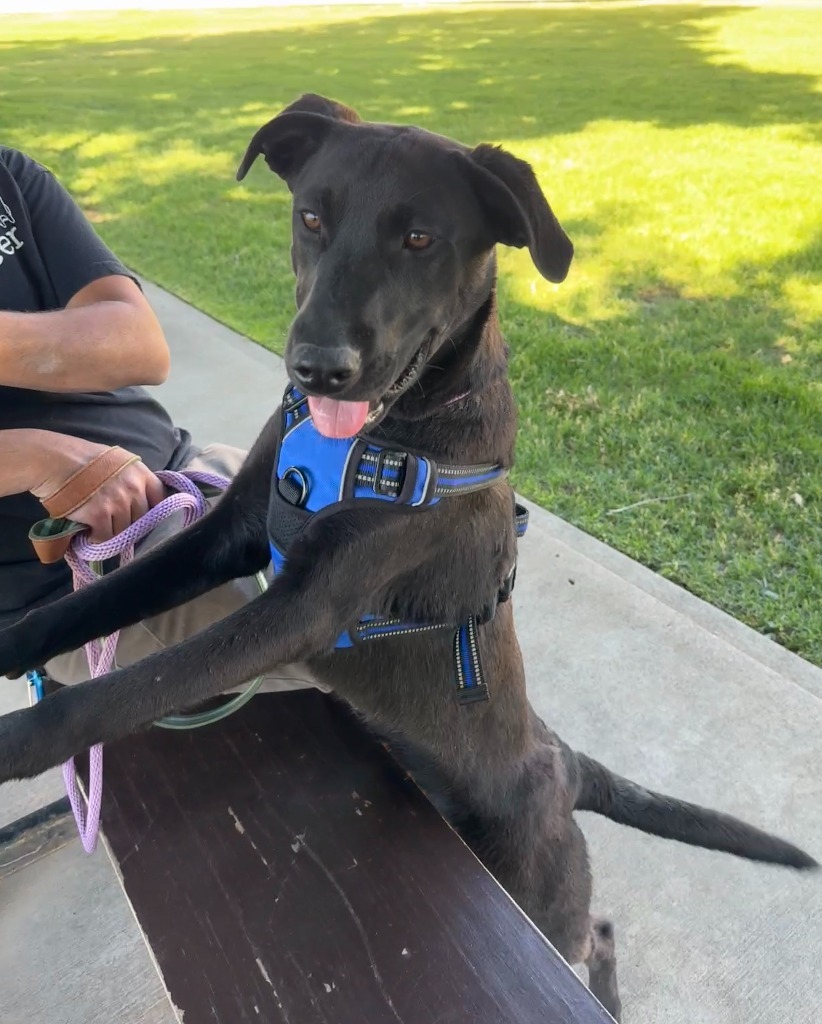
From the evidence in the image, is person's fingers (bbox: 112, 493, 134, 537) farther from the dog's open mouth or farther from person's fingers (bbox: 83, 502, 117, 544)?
the dog's open mouth

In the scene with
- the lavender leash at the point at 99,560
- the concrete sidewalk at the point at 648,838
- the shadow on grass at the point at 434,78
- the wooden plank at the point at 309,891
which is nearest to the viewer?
the wooden plank at the point at 309,891

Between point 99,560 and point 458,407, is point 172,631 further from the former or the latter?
point 458,407

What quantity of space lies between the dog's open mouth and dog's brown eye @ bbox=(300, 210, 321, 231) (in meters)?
0.29

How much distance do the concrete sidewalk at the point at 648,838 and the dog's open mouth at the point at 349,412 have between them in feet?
4.16

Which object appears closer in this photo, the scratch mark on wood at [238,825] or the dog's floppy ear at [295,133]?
the scratch mark on wood at [238,825]

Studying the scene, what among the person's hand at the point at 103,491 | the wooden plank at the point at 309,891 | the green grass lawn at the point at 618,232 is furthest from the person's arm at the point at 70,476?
the green grass lawn at the point at 618,232

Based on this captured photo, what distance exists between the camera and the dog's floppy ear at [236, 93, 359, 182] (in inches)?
59.1

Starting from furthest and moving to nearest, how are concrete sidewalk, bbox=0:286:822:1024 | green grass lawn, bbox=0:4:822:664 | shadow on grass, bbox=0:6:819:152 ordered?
shadow on grass, bbox=0:6:819:152, green grass lawn, bbox=0:4:822:664, concrete sidewalk, bbox=0:286:822:1024

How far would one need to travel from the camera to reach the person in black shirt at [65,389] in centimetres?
152

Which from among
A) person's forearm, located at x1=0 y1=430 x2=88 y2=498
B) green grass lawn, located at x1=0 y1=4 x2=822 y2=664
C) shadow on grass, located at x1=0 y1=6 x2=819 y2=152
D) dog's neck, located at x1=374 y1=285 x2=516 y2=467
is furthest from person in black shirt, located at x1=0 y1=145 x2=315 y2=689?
shadow on grass, located at x1=0 y1=6 x2=819 y2=152

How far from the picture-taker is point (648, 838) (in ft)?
6.58

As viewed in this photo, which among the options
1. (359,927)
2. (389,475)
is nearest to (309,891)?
(359,927)

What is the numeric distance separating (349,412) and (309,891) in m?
0.76

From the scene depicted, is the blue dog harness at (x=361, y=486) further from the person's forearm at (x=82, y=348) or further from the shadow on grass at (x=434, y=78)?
the shadow on grass at (x=434, y=78)
